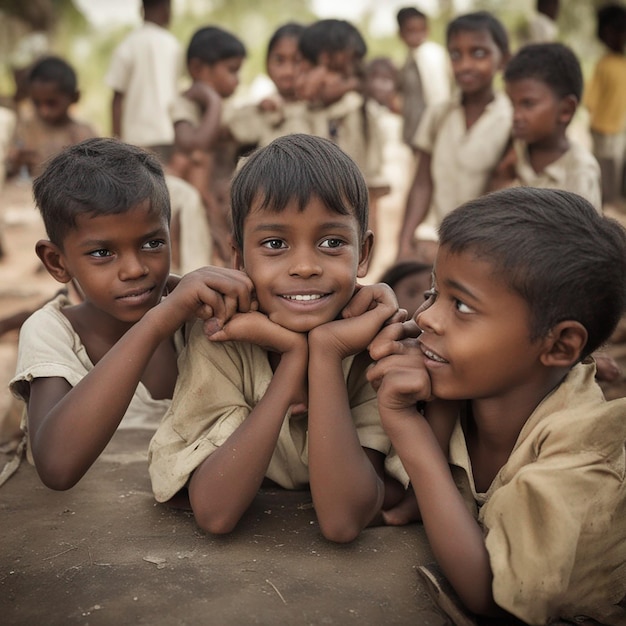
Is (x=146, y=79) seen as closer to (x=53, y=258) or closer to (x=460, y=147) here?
(x=460, y=147)

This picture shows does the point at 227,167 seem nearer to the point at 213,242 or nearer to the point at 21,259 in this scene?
the point at 213,242

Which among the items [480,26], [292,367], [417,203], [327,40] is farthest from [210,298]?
[327,40]

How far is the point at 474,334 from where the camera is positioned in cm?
190

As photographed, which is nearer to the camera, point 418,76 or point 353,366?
point 353,366

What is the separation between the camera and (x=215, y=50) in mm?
6551

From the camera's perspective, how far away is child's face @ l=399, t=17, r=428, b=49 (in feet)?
33.3

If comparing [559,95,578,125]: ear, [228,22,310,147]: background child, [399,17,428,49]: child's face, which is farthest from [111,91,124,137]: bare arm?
[559,95,578,125]: ear

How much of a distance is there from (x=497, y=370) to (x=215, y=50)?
5255mm

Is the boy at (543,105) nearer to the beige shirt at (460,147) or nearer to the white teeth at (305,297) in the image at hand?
the beige shirt at (460,147)

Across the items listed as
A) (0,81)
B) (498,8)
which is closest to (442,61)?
(498,8)

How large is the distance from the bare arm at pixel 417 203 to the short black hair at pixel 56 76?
137 inches

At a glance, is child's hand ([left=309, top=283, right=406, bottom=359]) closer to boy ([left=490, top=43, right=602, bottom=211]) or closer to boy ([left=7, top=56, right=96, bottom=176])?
boy ([left=490, top=43, right=602, bottom=211])

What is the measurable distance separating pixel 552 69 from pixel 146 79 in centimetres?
432

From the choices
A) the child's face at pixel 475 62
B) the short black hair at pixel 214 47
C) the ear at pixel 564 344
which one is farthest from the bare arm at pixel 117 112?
the ear at pixel 564 344
